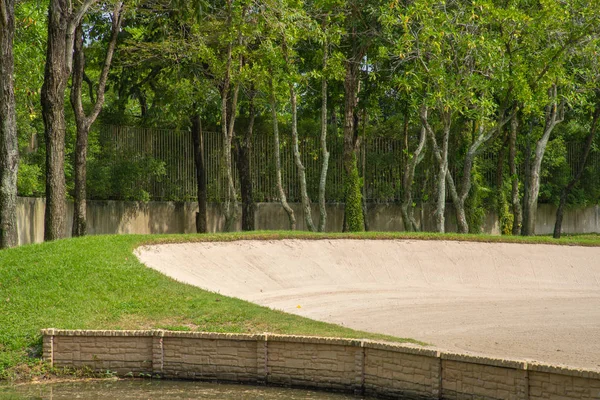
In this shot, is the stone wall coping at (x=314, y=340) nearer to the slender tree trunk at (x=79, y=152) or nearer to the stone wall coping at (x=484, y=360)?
the stone wall coping at (x=484, y=360)

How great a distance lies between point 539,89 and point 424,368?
19.6 metres

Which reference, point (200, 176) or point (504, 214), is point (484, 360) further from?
point (504, 214)

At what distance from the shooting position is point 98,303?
15.4m

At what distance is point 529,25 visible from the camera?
27.7m

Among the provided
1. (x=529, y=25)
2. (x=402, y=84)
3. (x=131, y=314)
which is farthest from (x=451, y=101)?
(x=131, y=314)

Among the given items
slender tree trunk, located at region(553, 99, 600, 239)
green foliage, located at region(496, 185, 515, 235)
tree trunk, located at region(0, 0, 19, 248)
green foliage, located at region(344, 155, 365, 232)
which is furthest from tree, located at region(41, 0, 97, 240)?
slender tree trunk, located at region(553, 99, 600, 239)

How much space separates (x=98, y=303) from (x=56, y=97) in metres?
7.79

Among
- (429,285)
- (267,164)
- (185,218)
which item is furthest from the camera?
(267,164)

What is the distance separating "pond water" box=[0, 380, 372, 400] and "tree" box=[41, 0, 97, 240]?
962cm

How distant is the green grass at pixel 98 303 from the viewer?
13859 millimetres

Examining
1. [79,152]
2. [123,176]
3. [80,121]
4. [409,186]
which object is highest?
[80,121]

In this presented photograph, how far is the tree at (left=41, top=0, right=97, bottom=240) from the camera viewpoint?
70.0 ft

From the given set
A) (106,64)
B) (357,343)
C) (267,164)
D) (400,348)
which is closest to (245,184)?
(267,164)

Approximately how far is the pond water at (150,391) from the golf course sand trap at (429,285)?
276 centimetres
